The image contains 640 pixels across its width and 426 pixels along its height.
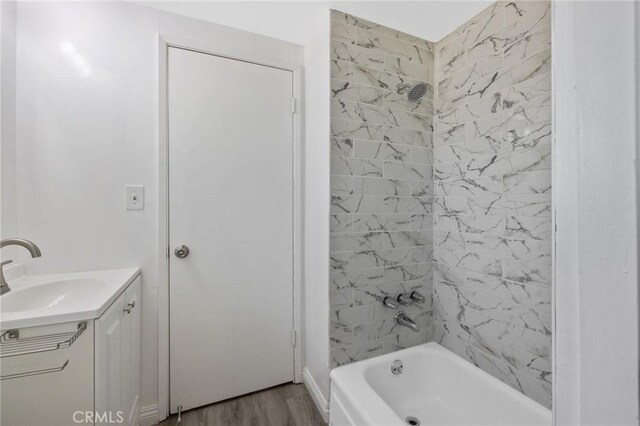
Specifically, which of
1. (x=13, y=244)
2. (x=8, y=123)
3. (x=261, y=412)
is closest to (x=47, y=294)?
(x=13, y=244)

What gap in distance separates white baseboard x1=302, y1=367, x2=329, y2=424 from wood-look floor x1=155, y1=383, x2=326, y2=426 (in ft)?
0.10

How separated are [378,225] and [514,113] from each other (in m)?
0.89

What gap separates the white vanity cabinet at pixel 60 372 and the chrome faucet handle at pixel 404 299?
1.47 metres

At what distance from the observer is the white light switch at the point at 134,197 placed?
144 centimetres

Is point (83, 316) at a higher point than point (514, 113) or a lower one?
lower

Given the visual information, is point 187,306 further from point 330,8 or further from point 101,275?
point 330,8

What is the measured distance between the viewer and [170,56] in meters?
1.51

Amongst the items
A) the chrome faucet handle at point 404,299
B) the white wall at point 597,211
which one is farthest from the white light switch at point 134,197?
the white wall at point 597,211

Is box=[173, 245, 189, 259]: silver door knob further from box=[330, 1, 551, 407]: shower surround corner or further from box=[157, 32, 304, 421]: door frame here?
box=[330, 1, 551, 407]: shower surround corner

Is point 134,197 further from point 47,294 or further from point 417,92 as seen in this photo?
point 417,92

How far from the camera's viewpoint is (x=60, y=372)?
0.92m

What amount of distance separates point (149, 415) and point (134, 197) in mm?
1245

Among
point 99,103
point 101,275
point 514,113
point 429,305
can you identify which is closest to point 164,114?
point 99,103

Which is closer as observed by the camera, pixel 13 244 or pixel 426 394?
pixel 13 244
